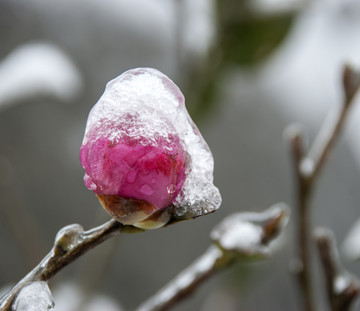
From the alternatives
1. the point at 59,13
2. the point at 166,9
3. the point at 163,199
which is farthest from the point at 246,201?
the point at 163,199

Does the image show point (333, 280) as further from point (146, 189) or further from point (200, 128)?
point (200, 128)

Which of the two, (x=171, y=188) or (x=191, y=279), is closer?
(x=171, y=188)

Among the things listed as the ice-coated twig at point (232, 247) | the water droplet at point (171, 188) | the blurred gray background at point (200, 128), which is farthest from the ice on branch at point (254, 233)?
the blurred gray background at point (200, 128)

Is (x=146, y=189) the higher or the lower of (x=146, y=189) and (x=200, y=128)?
the higher

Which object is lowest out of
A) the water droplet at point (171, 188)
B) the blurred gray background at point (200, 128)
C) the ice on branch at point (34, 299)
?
Answer: the blurred gray background at point (200, 128)

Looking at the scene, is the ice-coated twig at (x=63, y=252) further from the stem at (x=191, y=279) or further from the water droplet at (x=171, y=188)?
the stem at (x=191, y=279)

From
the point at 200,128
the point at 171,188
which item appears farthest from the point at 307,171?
the point at 200,128

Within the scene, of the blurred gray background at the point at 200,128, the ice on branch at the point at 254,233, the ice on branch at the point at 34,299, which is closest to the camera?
the ice on branch at the point at 34,299

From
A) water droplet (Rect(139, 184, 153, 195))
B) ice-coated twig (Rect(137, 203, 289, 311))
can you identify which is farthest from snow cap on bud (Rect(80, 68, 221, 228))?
ice-coated twig (Rect(137, 203, 289, 311))
